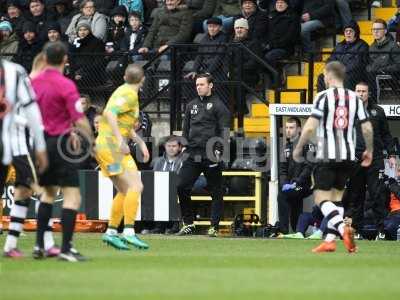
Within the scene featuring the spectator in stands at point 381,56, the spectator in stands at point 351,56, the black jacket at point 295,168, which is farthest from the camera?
the spectator in stands at point 381,56

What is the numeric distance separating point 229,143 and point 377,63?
278cm

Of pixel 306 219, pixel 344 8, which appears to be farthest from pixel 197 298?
pixel 344 8

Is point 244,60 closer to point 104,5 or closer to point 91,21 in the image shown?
point 91,21

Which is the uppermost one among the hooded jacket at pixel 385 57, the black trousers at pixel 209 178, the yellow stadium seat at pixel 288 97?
the hooded jacket at pixel 385 57

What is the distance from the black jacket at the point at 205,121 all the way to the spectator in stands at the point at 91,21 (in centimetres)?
546

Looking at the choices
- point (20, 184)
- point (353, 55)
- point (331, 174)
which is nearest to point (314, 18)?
point (353, 55)

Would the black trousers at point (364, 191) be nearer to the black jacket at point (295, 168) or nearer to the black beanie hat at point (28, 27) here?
the black jacket at point (295, 168)

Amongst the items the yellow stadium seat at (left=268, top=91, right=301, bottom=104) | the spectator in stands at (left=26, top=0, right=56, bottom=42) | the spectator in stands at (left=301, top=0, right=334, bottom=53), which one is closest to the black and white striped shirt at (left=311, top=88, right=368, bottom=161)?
the yellow stadium seat at (left=268, top=91, right=301, bottom=104)

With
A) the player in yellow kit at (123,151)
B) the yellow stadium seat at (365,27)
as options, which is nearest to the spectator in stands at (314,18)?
the yellow stadium seat at (365,27)

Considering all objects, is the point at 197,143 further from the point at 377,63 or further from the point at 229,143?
the point at 377,63

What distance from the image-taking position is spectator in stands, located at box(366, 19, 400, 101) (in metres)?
22.7

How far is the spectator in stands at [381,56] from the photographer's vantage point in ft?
74.4

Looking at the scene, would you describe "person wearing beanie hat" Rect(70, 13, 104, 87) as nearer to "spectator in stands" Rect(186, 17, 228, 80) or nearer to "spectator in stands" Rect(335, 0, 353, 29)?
"spectator in stands" Rect(186, 17, 228, 80)

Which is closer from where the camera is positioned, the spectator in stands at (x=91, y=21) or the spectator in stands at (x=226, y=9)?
the spectator in stands at (x=226, y=9)
